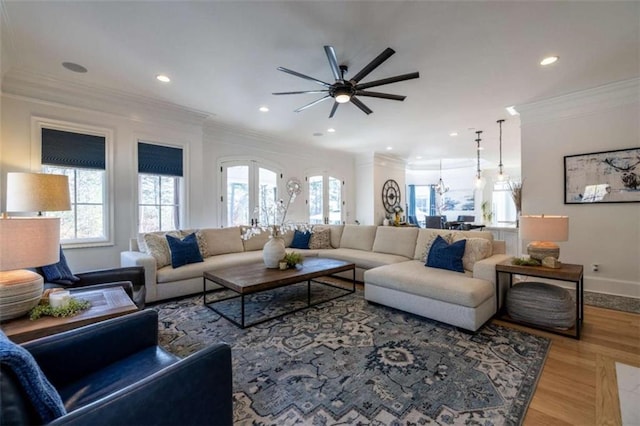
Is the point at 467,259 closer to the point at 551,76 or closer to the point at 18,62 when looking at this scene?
the point at 551,76

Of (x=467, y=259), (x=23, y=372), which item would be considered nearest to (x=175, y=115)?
(x=23, y=372)

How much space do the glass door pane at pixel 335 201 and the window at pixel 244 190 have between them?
1.99 meters

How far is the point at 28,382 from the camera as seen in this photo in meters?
0.77

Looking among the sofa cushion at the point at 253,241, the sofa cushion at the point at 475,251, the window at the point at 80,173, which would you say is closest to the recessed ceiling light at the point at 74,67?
the window at the point at 80,173

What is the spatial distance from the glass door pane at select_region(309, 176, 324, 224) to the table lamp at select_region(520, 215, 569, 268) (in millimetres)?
4890

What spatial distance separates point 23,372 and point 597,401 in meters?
2.84

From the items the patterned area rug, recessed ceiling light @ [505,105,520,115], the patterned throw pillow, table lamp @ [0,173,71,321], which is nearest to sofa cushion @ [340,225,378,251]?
the patterned throw pillow

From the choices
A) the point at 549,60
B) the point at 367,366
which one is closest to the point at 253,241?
the point at 367,366

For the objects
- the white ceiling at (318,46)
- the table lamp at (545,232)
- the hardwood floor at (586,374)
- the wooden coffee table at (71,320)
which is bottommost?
the hardwood floor at (586,374)

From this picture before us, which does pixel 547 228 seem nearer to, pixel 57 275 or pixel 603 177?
pixel 603 177

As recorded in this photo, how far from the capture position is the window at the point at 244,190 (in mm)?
5535

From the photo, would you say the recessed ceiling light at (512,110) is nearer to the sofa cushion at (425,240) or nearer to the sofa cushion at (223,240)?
the sofa cushion at (425,240)

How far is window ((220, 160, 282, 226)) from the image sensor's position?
5.54 m

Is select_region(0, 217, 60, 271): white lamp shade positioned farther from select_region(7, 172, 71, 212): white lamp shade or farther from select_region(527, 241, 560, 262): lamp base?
select_region(527, 241, 560, 262): lamp base
